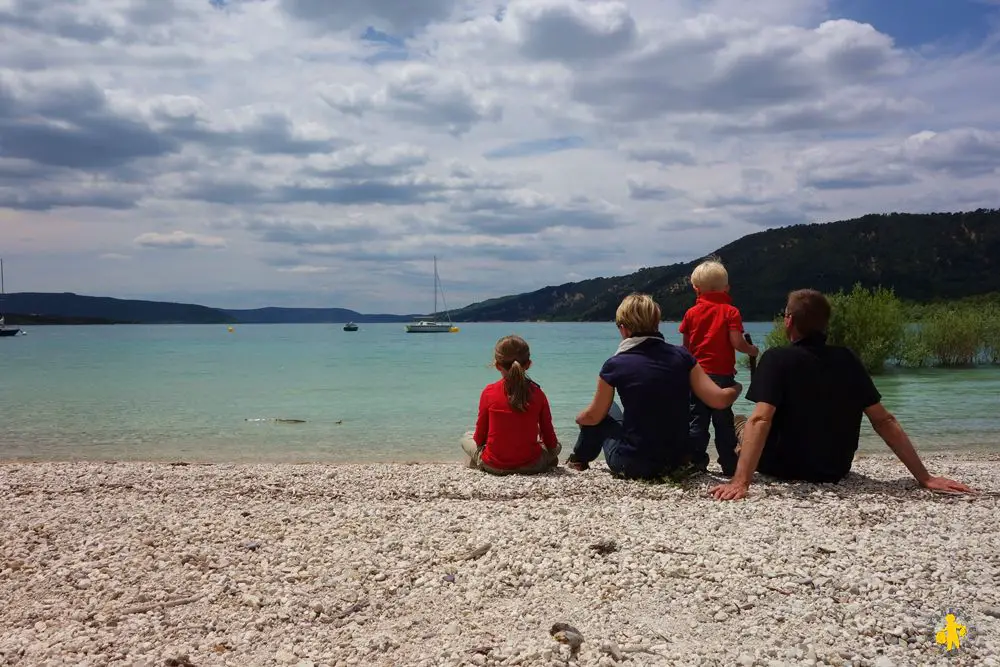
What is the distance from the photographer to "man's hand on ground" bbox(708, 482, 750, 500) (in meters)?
6.29

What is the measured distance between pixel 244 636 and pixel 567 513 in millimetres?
2734

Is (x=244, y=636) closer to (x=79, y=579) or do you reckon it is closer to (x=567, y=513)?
(x=79, y=579)

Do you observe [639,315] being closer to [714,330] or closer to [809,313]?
[714,330]

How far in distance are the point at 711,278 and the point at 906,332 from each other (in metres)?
30.9

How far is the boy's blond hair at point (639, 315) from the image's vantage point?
6.95m

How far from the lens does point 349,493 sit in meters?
7.15

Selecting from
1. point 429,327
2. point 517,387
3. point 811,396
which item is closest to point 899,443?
point 811,396

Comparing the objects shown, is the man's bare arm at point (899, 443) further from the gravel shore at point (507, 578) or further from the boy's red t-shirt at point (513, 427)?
the boy's red t-shirt at point (513, 427)

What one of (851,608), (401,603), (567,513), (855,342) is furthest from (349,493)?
(855,342)

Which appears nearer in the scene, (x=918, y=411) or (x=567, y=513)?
(x=567, y=513)

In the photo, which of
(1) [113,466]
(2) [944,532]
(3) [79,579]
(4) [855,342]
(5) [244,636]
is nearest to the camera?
(5) [244,636]

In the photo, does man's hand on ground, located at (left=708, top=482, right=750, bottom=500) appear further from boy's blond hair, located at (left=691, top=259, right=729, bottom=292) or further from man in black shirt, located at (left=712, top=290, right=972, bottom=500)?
boy's blond hair, located at (left=691, top=259, right=729, bottom=292)

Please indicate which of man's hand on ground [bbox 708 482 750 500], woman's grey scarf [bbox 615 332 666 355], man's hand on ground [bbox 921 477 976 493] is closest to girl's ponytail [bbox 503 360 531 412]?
woman's grey scarf [bbox 615 332 666 355]

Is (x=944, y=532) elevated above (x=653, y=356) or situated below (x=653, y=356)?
below
